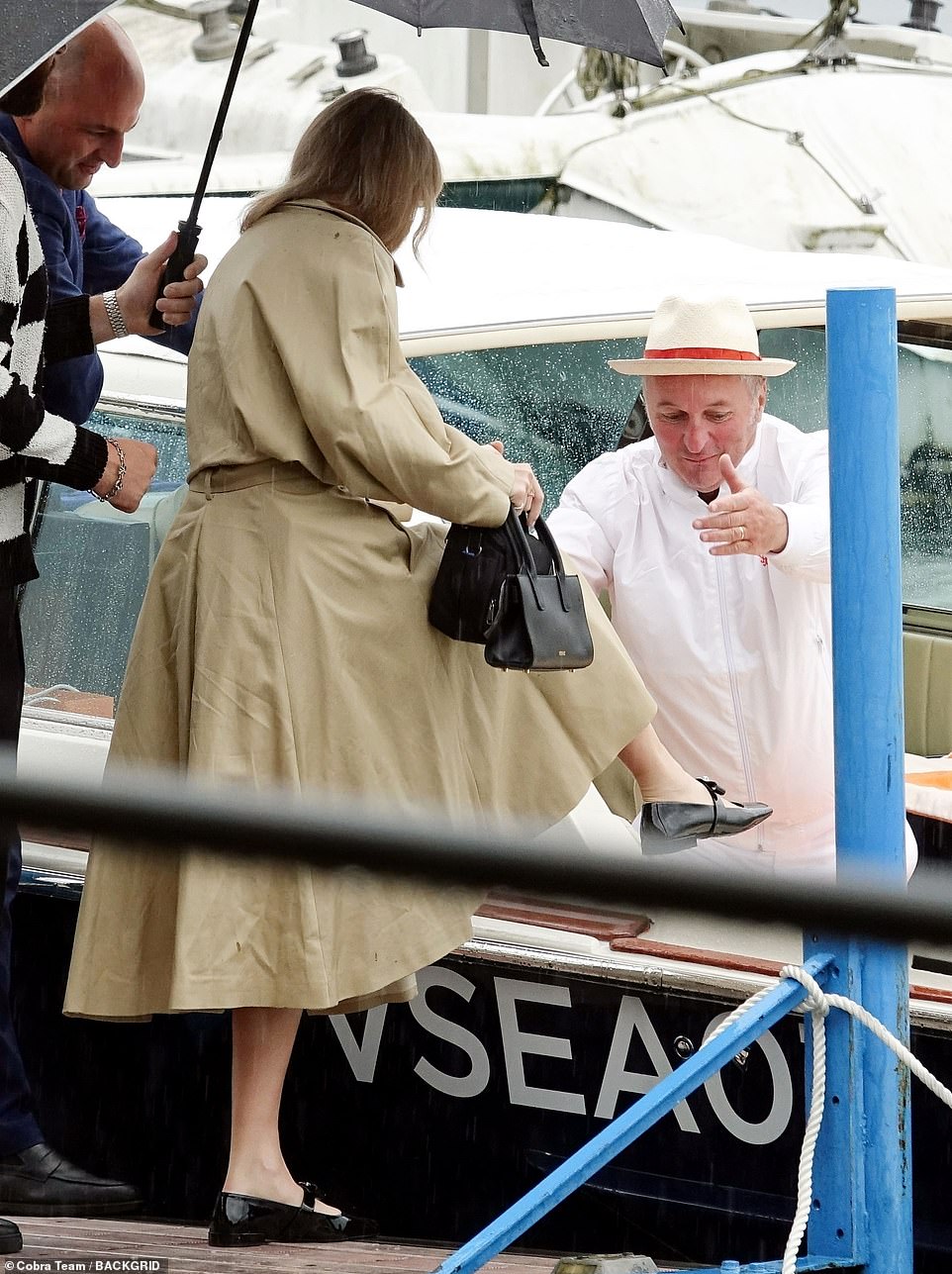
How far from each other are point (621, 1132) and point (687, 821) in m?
0.66

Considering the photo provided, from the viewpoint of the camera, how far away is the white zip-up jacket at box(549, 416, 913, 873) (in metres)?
3.88

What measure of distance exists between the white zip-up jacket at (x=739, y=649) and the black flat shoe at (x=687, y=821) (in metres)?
0.33

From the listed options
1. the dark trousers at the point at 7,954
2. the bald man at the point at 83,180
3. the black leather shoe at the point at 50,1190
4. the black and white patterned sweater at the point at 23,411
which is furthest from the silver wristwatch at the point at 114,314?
the black leather shoe at the point at 50,1190

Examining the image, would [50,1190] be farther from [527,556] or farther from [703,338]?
[703,338]

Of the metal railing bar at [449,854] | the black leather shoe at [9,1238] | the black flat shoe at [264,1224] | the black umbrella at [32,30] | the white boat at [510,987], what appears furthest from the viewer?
the white boat at [510,987]

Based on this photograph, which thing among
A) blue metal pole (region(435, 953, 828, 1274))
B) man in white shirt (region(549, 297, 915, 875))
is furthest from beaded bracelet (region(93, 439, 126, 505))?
blue metal pole (region(435, 953, 828, 1274))

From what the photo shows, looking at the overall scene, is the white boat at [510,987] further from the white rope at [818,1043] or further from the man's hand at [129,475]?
the man's hand at [129,475]

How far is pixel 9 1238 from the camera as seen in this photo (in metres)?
2.87

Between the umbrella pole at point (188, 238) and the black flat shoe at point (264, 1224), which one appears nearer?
the black flat shoe at point (264, 1224)

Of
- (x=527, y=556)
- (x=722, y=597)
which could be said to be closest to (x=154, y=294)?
(x=527, y=556)

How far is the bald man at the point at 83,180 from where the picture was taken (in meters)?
3.14

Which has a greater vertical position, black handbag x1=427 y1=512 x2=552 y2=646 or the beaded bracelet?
the beaded bracelet

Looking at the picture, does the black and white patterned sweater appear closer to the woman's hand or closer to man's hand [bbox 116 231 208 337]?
man's hand [bbox 116 231 208 337]

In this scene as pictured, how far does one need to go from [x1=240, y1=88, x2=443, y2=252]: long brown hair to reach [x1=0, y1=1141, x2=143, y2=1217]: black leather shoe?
1704 millimetres
